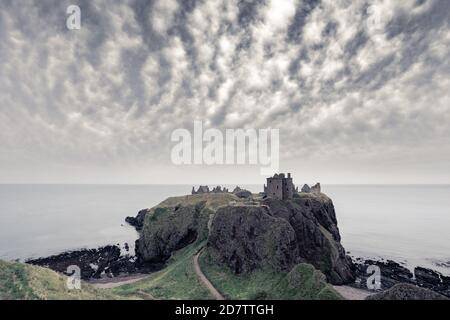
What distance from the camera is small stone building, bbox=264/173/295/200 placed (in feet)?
261

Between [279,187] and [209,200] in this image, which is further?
[209,200]

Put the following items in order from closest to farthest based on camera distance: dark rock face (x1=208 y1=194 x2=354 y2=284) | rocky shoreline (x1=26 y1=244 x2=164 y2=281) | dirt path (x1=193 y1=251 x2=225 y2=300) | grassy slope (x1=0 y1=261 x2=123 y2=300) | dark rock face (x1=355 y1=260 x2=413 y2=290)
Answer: grassy slope (x1=0 y1=261 x2=123 y2=300) < dirt path (x1=193 y1=251 x2=225 y2=300) < dark rock face (x1=208 y1=194 x2=354 y2=284) < dark rock face (x1=355 y1=260 x2=413 y2=290) < rocky shoreline (x1=26 y1=244 x2=164 y2=281)

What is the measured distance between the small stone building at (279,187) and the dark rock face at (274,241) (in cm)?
243

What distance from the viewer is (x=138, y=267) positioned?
80.9 meters

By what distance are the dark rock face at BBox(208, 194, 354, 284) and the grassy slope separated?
31857mm

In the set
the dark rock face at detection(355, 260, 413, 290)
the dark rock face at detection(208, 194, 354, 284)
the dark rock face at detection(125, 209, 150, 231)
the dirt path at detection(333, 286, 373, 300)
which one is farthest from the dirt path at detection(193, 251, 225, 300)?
the dark rock face at detection(125, 209, 150, 231)

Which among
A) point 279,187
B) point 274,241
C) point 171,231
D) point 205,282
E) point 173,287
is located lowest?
point 173,287

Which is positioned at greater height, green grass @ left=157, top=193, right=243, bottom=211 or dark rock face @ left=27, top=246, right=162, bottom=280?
green grass @ left=157, top=193, right=243, bottom=211

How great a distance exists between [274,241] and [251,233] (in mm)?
6627

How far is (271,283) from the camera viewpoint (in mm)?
49438

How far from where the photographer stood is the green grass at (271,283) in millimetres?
37125

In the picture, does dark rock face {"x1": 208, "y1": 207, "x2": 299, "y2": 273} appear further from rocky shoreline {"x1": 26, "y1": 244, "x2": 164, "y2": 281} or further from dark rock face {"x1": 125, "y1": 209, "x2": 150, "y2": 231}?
dark rock face {"x1": 125, "y1": 209, "x2": 150, "y2": 231}

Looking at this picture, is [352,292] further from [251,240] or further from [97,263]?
[97,263]

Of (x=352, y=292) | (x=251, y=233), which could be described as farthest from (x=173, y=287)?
(x=352, y=292)
